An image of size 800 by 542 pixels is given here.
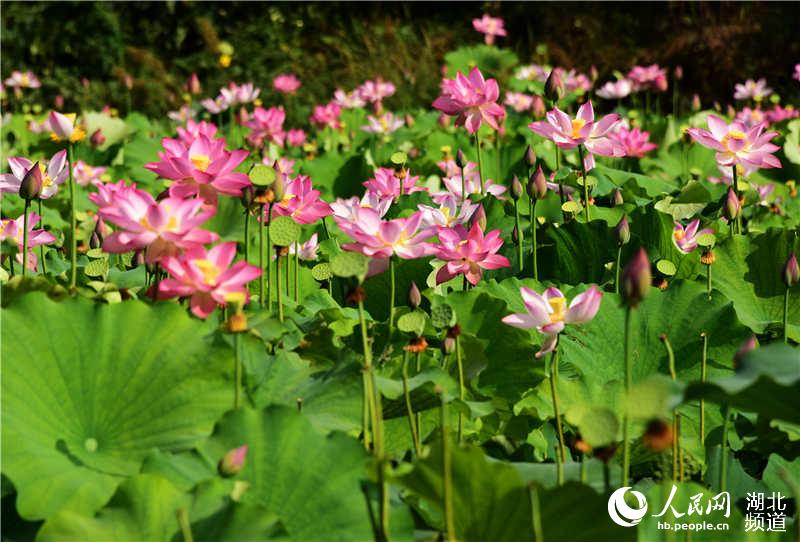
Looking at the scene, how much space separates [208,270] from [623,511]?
42 centimetres

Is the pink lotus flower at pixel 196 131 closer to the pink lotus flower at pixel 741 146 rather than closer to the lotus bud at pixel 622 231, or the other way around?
the lotus bud at pixel 622 231

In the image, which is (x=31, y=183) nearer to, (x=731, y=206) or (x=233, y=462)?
(x=233, y=462)

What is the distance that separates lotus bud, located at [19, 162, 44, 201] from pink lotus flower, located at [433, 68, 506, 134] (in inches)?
25.3

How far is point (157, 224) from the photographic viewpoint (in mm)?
905

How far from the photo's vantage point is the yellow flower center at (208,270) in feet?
2.90

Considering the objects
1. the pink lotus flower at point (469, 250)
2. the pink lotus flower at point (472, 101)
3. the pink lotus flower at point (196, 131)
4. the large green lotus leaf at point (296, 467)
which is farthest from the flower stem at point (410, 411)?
the pink lotus flower at point (472, 101)

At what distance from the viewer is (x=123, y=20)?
6.68m

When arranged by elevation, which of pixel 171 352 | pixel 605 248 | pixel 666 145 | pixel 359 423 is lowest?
pixel 666 145

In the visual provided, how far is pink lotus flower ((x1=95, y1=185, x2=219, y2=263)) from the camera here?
90 cm

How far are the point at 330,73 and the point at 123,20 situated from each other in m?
1.62

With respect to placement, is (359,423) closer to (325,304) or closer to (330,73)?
(325,304)

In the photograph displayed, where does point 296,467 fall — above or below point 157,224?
below

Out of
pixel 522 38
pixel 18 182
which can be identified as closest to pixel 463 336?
pixel 18 182

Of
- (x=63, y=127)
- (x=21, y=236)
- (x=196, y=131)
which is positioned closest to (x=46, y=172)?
(x=21, y=236)
